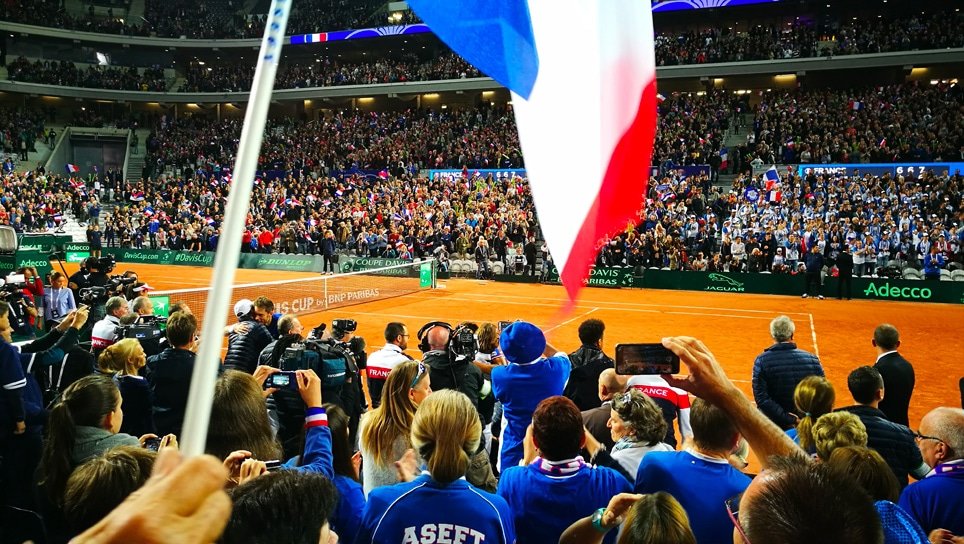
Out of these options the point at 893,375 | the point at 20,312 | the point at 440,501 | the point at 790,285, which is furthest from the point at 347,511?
the point at 790,285

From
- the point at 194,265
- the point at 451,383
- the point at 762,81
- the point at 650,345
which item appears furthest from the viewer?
the point at 762,81

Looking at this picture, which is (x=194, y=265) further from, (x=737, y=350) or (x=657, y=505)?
(x=657, y=505)

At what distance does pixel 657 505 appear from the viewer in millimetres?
2252

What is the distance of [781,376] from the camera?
6.20 meters

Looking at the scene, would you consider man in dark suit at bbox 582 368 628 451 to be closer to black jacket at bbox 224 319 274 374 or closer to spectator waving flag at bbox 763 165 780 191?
black jacket at bbox 224 319 274 374

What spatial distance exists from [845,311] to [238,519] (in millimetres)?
21334

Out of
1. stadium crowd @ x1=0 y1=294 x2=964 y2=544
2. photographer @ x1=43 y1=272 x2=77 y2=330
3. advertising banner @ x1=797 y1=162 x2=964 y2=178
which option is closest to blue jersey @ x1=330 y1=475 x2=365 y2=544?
stadium crowd @ x1=0 y1=294 x2=964 y2=544

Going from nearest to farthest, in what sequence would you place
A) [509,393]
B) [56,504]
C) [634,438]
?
[56,504]
[634,438]
[509,393]

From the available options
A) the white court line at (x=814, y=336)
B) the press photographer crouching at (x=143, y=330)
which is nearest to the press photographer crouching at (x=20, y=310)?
the press photographer crouching at (x=143, y=330)

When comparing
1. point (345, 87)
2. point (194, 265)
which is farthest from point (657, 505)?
point (345, 87)

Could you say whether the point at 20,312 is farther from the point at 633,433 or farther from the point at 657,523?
the point at 657,523

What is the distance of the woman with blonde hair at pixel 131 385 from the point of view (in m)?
4.98

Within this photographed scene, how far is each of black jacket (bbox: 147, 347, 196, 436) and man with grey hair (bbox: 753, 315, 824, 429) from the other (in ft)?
16.1

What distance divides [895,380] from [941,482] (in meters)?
3.35
